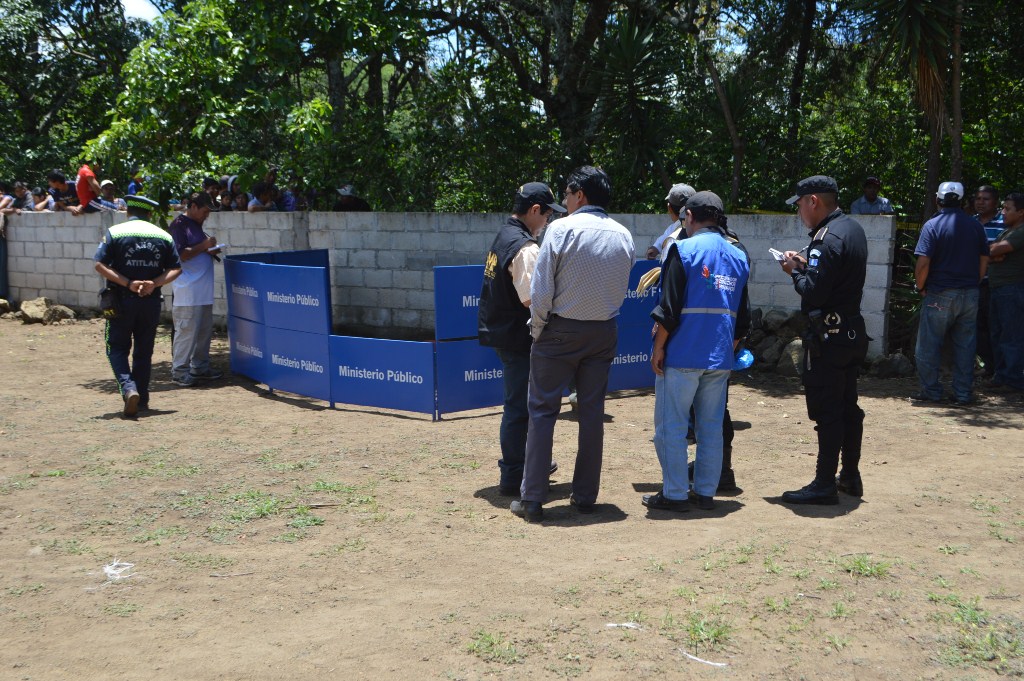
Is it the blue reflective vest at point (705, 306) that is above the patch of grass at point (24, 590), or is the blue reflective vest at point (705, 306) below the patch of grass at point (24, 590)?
above

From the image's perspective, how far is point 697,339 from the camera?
5488 mm

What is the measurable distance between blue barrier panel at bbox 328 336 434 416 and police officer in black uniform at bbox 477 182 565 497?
2.23 metres

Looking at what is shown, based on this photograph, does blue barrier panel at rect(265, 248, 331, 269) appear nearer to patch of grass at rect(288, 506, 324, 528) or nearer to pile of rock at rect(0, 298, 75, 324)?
patch of grass at rect(288, 506, 324, 528)

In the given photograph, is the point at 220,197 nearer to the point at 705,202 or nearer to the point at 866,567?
the point at 705,202

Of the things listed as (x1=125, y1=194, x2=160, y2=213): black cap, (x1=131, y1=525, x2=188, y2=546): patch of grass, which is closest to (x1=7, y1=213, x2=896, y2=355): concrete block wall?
(x1=125, y1=194, x2=160, y2=213): black cap

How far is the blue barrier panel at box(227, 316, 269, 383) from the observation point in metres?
9.79

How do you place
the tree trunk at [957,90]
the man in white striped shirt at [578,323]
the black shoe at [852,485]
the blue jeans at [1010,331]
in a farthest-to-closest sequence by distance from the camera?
the tree trunk at [957,90]
the blue jeans at [1010,331]
the black shoe at [852,485]
the man in white striped shirt at [578,323]

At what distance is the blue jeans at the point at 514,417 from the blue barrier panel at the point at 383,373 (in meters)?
2.21

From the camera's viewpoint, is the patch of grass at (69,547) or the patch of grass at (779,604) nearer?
the patch of grass at (779,604)

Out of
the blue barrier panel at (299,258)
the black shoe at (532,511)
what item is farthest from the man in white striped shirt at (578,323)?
the blue barrier panel at (299,258)

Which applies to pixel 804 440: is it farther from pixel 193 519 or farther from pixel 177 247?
pixel 177 247

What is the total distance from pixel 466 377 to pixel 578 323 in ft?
10.0

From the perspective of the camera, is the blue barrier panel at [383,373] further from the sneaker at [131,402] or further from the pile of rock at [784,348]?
the pile of rock at [784,348]

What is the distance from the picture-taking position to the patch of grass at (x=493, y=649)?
13.1 feet
